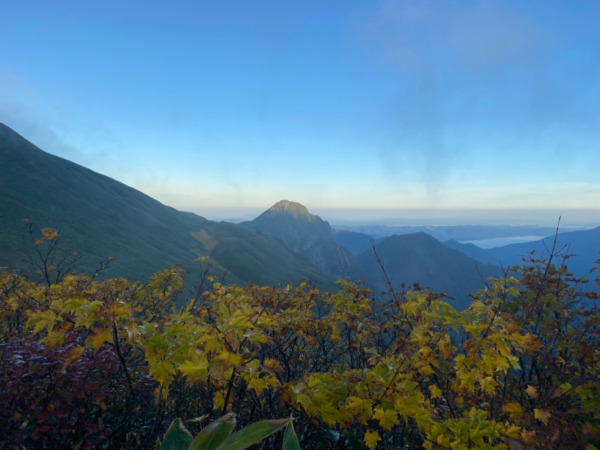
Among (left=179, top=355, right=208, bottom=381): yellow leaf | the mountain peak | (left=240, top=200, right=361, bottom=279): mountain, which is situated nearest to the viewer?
(left=179, top=355, right=208, bottom=381): yellow leaf

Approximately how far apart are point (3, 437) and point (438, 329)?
5342 millimetres

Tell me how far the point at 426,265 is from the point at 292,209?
285 ft

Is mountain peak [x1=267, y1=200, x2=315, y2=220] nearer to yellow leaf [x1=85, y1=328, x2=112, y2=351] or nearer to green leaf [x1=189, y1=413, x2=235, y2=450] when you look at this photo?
yellow leaf [x1=85, y1=328, x2=112, y2=351]

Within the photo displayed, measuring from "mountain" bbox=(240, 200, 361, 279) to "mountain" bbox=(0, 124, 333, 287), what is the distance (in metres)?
60.2

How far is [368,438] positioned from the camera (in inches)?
112

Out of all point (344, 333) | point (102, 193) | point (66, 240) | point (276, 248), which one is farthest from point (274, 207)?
point (344, 333)

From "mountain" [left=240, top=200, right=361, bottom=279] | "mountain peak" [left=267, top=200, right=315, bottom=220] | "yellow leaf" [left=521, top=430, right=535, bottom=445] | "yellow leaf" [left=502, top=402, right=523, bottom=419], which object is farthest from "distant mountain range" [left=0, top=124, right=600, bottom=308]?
"mountain peak" [left=267, top=200, right=315, bottom=220]

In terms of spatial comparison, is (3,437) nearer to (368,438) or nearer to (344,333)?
(368,438)

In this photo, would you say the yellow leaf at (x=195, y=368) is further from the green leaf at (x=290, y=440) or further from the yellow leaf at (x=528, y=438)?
the yellow leaf at (x=528, y=438)

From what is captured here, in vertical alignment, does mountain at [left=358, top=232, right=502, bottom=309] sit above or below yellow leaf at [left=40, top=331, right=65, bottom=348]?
below

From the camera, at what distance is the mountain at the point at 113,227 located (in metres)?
42.6

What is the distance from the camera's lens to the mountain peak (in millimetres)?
180725

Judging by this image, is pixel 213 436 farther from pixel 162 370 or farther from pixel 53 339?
Result: pixel 53 339

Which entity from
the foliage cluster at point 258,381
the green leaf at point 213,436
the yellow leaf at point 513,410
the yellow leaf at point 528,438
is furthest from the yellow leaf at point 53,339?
the yellow leaf at point 513,410
